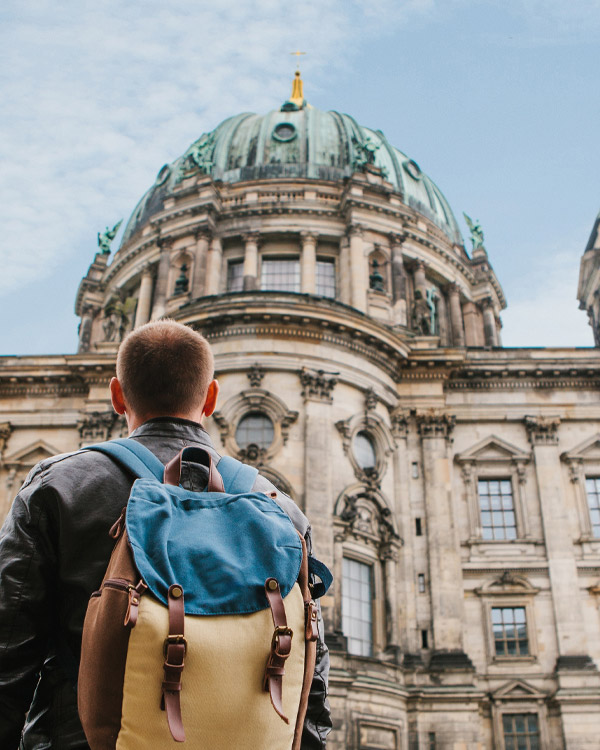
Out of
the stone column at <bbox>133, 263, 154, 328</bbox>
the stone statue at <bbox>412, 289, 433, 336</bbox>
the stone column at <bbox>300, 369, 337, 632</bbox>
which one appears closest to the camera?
the stone column at <bbox>300, 369, 337, 632</bbox>

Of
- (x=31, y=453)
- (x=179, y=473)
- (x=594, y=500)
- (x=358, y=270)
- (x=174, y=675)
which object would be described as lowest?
(x=174, y=675)

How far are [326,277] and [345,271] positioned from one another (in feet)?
3.57

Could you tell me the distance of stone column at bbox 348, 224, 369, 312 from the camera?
1197 inches

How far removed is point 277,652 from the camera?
6.88 ft

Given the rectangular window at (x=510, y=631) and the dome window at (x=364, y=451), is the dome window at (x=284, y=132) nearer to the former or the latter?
the dome window at (x=364, y=451)

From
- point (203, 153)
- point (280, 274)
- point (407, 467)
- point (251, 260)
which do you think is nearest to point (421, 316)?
point (280, 274)

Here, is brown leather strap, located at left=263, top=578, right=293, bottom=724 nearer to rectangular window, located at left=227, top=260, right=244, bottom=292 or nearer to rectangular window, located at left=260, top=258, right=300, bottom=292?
rectangular window, located at left=260, top=258, right=300, bottom=292

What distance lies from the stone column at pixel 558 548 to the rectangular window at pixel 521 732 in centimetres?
173

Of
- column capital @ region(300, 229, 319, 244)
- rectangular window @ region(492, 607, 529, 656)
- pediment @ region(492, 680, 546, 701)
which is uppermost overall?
column capital @ region(300, 229, 319, 244)

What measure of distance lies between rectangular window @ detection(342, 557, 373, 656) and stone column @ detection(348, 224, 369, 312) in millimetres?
11557

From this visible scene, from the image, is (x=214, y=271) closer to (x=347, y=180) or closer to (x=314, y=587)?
(x=347, y=180)

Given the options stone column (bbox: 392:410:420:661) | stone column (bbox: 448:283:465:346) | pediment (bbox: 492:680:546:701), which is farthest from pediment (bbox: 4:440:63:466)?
stone column (bbox: 448:283:465:346)

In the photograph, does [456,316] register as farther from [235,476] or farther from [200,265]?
[235,476]

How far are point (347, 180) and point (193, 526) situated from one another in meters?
32.7
